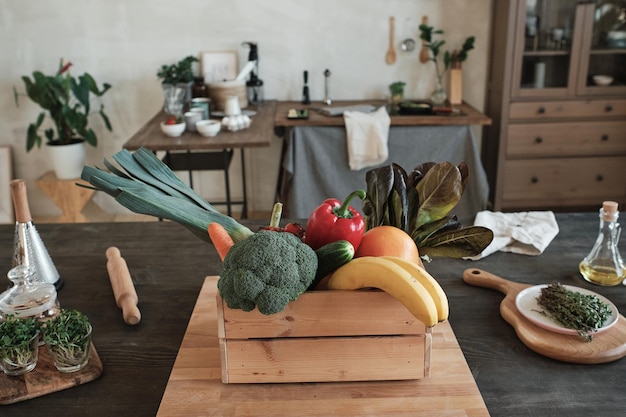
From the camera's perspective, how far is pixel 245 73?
3561 millimetres

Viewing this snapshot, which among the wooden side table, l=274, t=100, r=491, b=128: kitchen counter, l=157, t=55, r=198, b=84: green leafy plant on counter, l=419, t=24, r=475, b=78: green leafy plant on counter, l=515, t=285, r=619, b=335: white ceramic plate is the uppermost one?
l=419, t=24, r=475, b=78: green leafy plant on counter

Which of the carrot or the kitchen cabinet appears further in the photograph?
the kitchen cabinet

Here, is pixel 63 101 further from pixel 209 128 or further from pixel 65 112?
pixel 209 128

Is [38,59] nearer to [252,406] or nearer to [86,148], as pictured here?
[86,148]

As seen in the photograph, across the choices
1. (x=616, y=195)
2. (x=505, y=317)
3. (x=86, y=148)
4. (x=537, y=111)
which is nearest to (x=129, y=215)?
(x=86, y=148)

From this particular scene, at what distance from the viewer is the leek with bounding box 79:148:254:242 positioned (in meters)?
1.01

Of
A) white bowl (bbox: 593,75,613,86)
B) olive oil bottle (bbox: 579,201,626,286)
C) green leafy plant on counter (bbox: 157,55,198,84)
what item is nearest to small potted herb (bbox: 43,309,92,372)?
olive oil bottle (bbox: 579,201,626,286)

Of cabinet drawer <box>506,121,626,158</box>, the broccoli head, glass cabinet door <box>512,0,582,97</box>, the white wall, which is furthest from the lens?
the white wall

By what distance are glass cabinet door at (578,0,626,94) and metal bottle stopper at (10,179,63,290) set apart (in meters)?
3.32

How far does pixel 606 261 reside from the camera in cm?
133

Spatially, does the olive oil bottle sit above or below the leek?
below

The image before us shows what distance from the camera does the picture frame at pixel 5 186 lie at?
399 centimetres

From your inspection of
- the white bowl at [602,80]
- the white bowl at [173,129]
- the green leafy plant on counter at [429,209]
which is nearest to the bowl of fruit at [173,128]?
the white bowl at [173,129]

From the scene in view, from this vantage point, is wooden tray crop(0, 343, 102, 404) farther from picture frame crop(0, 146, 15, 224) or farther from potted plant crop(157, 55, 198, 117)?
picture frame crop(0, 146, 15, 224)
